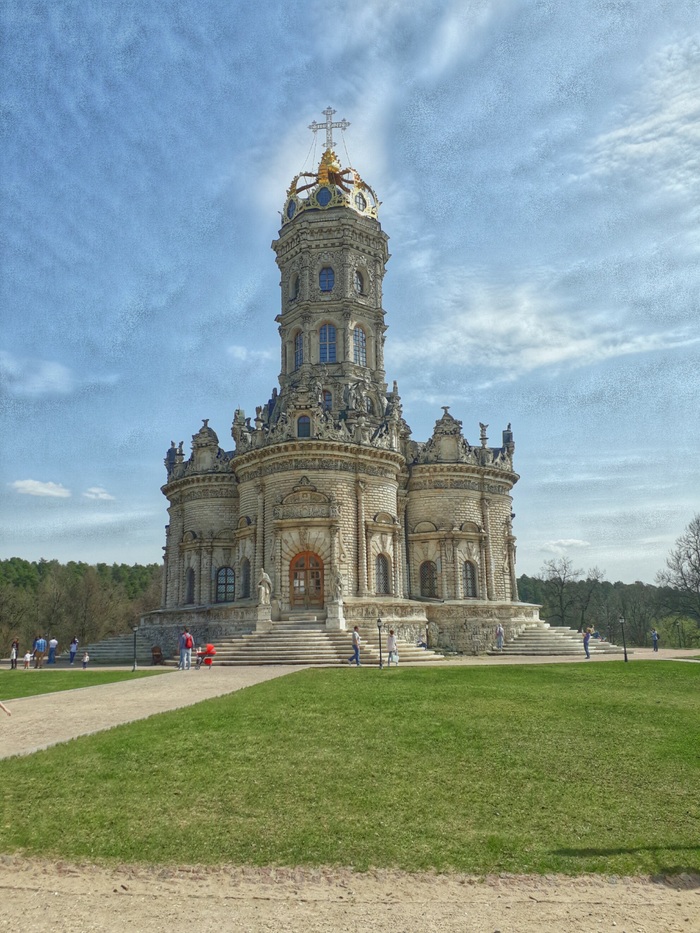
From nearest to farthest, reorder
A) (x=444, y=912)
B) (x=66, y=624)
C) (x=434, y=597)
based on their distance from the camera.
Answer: (x=444, y=912) < (x=434, y=597) < (x=66, y=624)

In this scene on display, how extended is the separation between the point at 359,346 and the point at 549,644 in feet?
72.8

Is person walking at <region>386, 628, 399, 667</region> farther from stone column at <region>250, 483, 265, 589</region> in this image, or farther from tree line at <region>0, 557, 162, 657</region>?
tree line at <region>0, 557, 162, 657</region>

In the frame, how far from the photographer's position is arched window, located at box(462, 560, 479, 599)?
Result: 4472 centimetres

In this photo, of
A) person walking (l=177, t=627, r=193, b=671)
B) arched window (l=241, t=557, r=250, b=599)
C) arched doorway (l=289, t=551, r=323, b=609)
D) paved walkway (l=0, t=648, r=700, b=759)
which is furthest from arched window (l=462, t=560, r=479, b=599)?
paved walkway (l=0, t=648, r=700, b=759)

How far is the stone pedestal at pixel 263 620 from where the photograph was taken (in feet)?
111

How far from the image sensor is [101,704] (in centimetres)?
1761

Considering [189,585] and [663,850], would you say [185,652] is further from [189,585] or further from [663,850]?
[663,850]

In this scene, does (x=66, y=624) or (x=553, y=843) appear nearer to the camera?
(x=553, y=843)

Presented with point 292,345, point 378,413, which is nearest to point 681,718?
point 378,413

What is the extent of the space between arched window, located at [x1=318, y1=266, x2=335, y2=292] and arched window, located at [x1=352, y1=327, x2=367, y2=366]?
3.42 meters

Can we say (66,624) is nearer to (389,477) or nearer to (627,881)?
(389,477)

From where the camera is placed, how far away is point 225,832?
25.6ft

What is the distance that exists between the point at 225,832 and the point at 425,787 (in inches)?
108

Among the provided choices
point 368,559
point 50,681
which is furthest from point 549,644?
point 50,681
